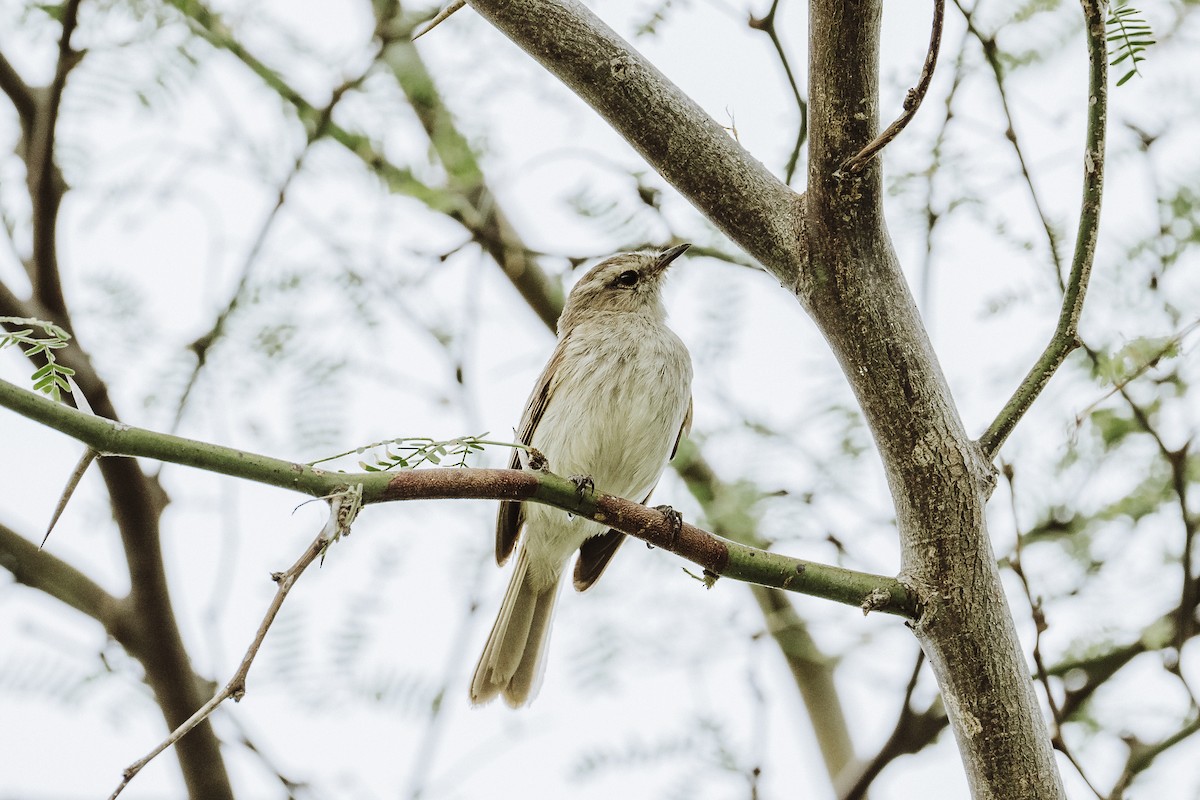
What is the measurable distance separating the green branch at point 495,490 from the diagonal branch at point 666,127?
61 cm

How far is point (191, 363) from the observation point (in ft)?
14.8

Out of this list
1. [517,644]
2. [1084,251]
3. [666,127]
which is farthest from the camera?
[517,644]

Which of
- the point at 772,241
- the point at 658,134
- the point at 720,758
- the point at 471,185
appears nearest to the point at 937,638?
the point at 772,241

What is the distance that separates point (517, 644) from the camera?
4.82 metres

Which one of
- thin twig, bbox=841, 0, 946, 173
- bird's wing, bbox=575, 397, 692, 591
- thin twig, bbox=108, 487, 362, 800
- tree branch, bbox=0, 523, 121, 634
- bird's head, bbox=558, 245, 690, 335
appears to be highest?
bird's head, bbox=558, 245, 690, 335

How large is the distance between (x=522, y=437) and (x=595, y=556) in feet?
1.98

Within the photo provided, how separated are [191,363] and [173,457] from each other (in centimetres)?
284

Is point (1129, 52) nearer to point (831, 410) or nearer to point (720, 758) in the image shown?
point (831, 410)

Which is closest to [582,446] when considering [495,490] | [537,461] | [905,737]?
[905,737]

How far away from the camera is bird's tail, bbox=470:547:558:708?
15.5 ft

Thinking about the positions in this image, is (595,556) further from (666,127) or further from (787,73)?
(666,127)

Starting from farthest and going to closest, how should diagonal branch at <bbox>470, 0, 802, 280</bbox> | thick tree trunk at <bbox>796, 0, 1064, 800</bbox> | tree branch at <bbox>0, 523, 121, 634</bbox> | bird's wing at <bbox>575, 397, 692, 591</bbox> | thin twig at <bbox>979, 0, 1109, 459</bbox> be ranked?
bird's wing at <bbox>575, 397, 692, 591</bbox>
tree branch at <bbox>0, 523, 121, 634</bbox>
diagonal branch at <bbox>470, 0, 802, 280</bbox>
thick tree trunk at <bbox>796, 0, 1064, 800</bbox>
thin twig at <bbox>979, 0, 1109, 459</bbox>

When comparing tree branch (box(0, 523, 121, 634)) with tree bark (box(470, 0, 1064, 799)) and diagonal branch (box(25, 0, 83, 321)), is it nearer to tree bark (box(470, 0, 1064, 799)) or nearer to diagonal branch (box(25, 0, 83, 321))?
diagonal branch (box(25, 0, 83, 321))

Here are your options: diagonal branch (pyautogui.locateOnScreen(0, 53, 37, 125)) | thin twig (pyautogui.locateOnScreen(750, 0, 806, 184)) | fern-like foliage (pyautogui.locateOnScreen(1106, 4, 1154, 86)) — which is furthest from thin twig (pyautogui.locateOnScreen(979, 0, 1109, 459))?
diagonal branch (pyautogui.locateOnScreen(0, 53, 37, 125))
